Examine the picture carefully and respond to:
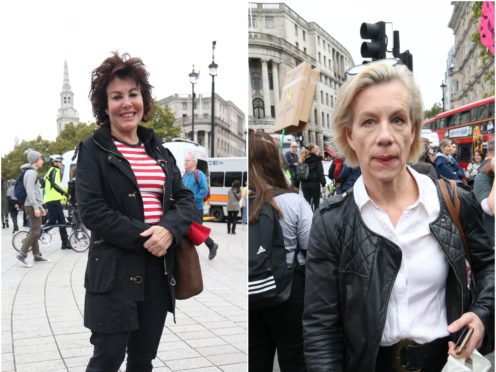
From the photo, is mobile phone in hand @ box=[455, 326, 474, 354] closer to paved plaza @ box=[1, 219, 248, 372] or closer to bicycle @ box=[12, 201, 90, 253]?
paved plaza @ box=[1, 219, 248, 372]

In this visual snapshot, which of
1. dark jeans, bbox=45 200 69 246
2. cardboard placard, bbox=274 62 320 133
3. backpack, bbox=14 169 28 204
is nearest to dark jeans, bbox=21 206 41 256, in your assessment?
backpack, bbox=14 169 28 204

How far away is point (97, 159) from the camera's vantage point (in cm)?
235

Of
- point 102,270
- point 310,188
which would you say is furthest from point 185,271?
point 310,188

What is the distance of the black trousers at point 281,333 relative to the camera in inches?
112

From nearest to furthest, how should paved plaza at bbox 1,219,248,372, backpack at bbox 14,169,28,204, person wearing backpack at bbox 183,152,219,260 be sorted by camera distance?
paved plaza at bbox 1,219,248,372, person wearing backpack at bbox 183,152,219,260, backpack at bbox 14,169,28,204

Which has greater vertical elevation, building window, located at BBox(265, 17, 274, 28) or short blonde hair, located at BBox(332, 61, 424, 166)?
building window, located at BBox(265, 17, 274, 28)

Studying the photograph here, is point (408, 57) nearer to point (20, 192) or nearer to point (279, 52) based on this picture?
point (279, 52)

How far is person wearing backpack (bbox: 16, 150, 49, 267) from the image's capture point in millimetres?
8367

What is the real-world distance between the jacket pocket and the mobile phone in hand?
1.38 meters

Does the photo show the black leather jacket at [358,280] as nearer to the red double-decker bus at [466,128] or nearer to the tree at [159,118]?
the tree at [159,118]

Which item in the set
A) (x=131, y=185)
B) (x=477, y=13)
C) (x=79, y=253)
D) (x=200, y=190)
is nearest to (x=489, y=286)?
(x=477, y=13)

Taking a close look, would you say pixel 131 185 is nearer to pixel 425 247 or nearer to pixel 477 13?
pixel 425 247

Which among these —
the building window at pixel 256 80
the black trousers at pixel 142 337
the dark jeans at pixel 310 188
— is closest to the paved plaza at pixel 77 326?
the black trousers at pixel 142 337

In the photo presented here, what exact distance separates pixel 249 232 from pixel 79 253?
7.95 m
